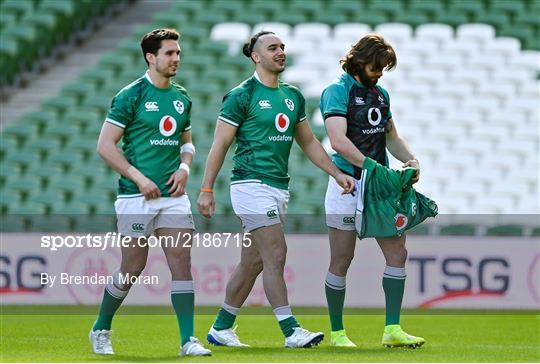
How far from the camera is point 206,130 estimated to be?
17562 mm

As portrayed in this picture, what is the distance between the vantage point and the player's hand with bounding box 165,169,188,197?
8109mm

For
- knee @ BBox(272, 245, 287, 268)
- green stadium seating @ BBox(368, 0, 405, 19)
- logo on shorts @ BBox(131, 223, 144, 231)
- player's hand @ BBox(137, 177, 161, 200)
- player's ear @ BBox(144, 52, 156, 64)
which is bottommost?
knee @ BBox(272, 245, 287, 268)

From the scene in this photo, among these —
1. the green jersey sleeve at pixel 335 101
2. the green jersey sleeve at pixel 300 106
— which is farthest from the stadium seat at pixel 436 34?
the green jersey sleeve at pixel 335 101

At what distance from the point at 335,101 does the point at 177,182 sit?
3.71 ft

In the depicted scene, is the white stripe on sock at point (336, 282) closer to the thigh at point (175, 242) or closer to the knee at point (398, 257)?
the knee at point (398, 257)

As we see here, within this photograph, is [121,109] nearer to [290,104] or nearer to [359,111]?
[290,104]

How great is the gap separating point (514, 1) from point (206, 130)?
17.5 ft

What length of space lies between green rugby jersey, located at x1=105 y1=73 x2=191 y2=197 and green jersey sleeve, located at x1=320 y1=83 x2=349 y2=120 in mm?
918

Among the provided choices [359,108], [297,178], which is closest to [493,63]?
Answer: [297,178]

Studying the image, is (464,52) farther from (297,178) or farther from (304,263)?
(304,263)

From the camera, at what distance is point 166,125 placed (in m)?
8.16

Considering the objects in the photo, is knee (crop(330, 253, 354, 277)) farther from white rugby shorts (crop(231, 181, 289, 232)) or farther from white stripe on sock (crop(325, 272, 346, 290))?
white rugby shorts (crop(231, 181, 289, 232))

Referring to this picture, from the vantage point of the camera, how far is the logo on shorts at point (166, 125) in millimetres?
8141

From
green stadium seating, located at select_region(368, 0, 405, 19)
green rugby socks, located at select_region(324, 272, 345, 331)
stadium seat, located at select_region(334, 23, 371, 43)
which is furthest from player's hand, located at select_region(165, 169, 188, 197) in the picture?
green stadium seating, located at select_region(368, 0, 405, 19)
